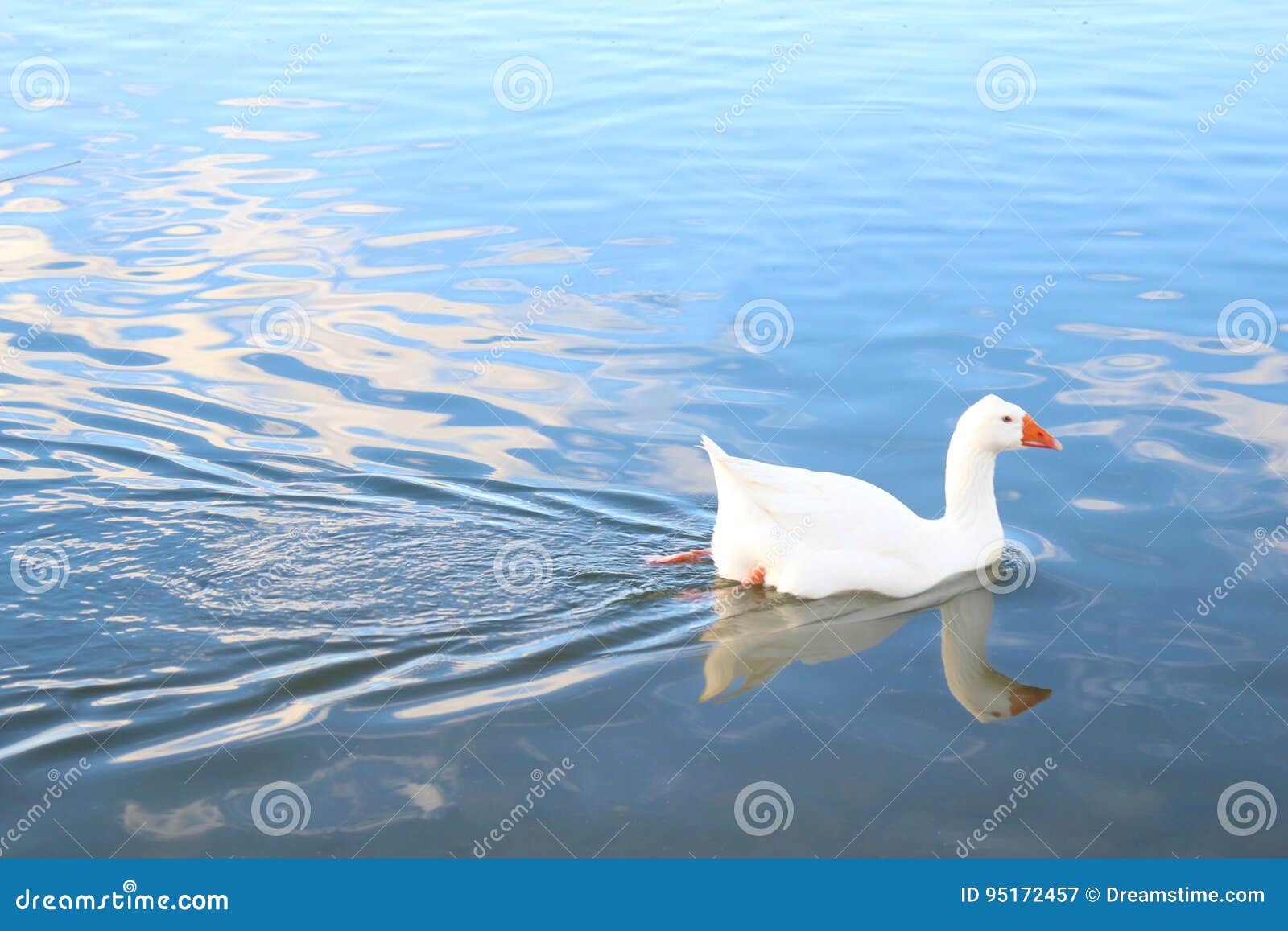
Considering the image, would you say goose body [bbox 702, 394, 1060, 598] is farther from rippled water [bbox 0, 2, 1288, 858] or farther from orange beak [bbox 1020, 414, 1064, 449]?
rippled water [bbox 0, 2, 1288, 858]

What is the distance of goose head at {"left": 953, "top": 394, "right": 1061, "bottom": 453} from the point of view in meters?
8.28

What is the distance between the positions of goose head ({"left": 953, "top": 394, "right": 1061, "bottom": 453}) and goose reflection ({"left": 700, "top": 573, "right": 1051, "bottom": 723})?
0.77 m

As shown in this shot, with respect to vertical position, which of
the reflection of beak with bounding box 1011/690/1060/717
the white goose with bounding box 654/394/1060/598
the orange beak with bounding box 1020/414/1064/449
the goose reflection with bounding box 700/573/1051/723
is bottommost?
the reflection of beak with bounding box 1011/690/1060/717

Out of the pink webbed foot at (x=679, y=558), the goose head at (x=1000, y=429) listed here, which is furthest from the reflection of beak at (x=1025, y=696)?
the pink webbed foot at (x=679, y=558)

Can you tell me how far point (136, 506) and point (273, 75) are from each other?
1082 cm

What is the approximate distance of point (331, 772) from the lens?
6.36 m

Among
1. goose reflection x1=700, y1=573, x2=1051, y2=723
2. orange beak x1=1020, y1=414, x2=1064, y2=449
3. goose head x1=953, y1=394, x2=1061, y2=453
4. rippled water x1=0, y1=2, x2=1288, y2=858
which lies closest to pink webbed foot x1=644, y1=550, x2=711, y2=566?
rippled water x1=0, y1=2, x2=1288, y2=858

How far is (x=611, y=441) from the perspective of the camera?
973 cm

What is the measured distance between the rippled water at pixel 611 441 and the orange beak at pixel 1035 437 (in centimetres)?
63

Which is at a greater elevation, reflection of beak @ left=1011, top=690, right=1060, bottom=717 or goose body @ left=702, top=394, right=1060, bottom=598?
goose body @ left=702, top=394, right=1060, bottom=598

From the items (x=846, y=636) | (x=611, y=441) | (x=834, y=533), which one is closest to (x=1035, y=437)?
(x=834, y=533)

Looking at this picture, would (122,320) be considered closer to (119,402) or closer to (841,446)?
(119,402)

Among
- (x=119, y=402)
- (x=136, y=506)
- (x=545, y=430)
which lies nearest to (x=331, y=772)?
(x=136, y=506)

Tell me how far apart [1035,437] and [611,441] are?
283 centimetres
